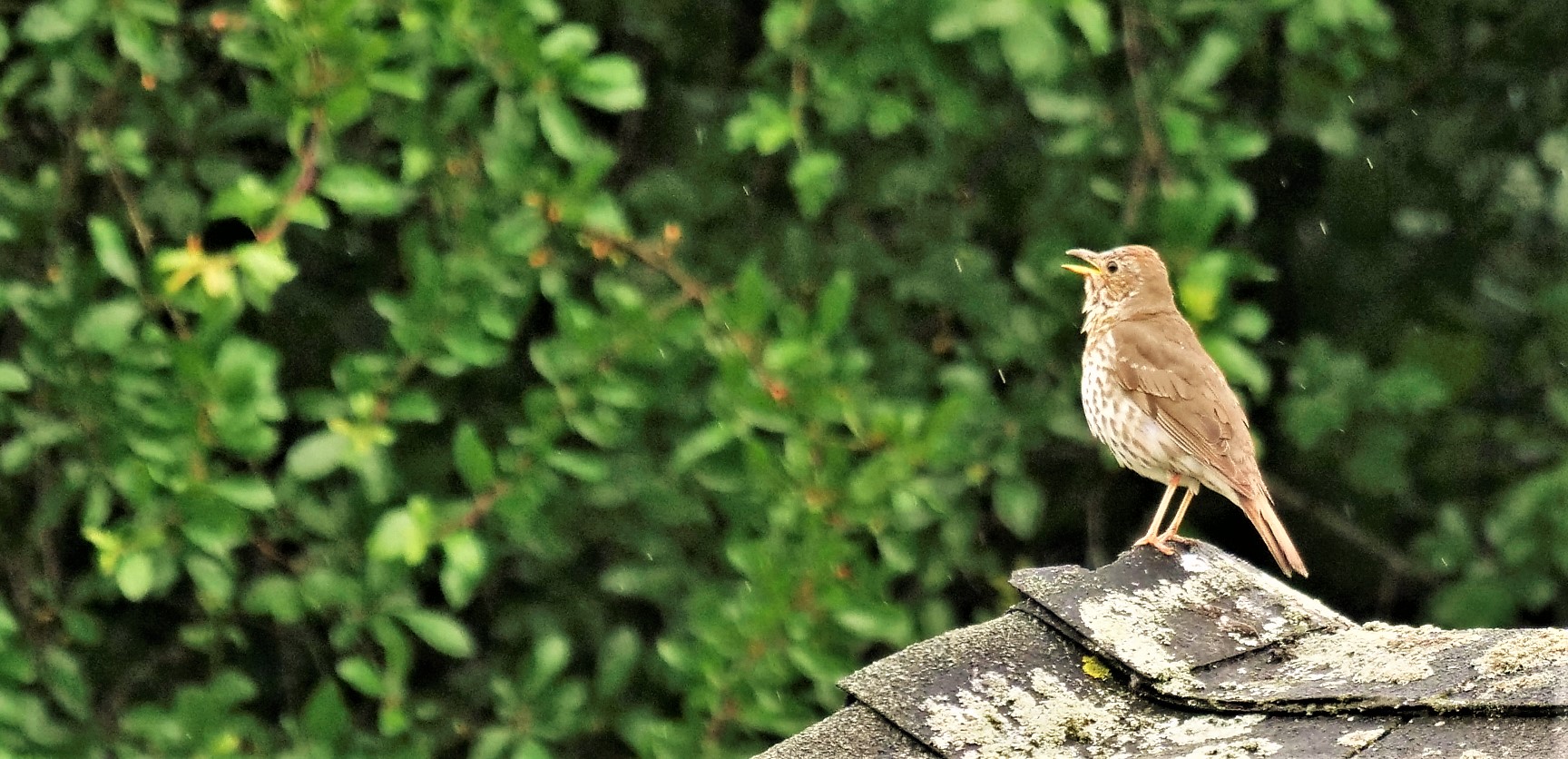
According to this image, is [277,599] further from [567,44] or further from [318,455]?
[567,44]

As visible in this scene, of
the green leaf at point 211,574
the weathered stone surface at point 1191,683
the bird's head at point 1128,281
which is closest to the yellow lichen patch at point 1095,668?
the weathered stone surface at point 1191,683

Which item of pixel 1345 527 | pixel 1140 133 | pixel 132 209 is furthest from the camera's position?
pixel 1345 527

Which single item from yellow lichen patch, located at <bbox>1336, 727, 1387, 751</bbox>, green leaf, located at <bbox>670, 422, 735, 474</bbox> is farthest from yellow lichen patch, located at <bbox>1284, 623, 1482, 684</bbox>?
green leaf, located at <bbox>670, 422, 735, 474</bbox>

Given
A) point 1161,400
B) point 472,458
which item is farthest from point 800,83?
point 1161,400

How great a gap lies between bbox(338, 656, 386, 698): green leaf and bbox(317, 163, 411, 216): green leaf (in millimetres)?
1073

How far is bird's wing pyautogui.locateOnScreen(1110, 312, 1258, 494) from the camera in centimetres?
381

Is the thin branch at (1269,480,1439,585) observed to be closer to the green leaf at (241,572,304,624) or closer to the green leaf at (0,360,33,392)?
the green leaf at (241,572,304,624)

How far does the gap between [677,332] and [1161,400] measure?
1175mm

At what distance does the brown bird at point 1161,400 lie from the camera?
3.81 meters

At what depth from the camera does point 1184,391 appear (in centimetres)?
387

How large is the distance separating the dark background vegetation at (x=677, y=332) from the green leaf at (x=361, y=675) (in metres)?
0.06

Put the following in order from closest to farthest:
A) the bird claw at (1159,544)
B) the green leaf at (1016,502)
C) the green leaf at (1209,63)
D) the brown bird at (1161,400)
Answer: the bird claw at (1159,544) → the brown bird at (1161,400) → the green leaf at (1209,63) → the green leaf at (1016,502)

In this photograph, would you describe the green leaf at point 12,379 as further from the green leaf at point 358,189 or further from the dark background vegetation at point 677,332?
the green leaf at point 358,189

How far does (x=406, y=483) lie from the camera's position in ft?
16.3
